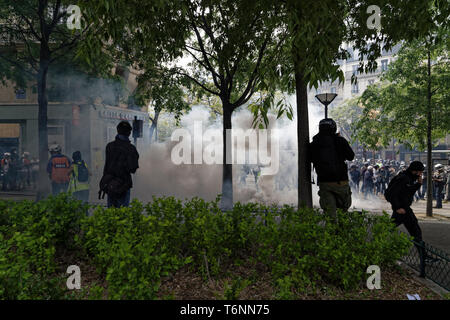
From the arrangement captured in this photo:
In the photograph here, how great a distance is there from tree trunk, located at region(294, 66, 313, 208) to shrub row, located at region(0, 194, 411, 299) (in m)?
0.48

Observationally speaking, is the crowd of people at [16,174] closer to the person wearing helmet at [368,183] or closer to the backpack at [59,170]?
the backpack at [59,170]

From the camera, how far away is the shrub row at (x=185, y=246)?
257 centimetres

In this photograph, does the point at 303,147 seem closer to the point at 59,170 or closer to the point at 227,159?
the point at 227,159

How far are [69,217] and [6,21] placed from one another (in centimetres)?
1156

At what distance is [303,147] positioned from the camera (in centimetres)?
430

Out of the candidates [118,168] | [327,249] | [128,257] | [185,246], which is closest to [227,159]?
[118,168]

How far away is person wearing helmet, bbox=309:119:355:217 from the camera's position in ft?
13.6

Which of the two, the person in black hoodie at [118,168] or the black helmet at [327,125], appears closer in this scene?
the black helmet at [327,125]

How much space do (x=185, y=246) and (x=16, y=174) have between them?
1455cm

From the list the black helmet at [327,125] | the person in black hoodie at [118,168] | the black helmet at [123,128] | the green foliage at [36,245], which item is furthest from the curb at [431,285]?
the black helmet at [123,128]

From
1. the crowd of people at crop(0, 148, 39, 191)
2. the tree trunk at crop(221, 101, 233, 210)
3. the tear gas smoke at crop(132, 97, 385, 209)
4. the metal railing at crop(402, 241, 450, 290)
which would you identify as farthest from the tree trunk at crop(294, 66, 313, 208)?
the crowd of people at crop(0, 148, 39, 191)

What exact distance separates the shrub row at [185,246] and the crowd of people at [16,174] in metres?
12.7

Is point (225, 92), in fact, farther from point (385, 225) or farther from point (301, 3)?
point (385, 225)

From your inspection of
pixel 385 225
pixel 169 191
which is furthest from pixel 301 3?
pixel 169 191
